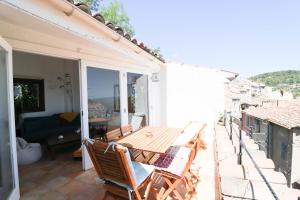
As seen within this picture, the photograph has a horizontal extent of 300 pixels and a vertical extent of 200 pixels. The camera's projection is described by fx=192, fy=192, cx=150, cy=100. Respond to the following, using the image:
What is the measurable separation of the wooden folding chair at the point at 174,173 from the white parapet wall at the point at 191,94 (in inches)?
165

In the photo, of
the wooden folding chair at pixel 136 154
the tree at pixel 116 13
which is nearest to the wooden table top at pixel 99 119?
the wooden folding chair at pixel 136 154

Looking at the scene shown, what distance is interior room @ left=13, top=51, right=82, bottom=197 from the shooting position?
441 centimetres

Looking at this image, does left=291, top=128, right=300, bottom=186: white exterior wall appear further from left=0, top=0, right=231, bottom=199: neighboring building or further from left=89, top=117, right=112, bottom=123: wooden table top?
left=89, top=117, right=112, bottom=123: wooden table top

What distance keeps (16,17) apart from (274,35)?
25031 millimetres

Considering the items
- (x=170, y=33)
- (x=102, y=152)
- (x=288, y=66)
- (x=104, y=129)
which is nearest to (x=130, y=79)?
(x=104, y=129)

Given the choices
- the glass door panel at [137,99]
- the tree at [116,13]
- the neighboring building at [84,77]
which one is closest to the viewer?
the neighboring building at [84,77]

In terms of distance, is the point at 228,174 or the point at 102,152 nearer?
the point at 102,152

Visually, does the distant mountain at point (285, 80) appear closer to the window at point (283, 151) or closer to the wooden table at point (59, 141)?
the window at point (283, 151)

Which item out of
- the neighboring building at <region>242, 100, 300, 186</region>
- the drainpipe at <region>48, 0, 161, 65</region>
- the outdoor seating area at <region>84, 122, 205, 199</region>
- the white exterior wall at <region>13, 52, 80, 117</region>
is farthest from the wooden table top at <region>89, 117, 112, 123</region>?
the neighboring building at <region>242, 100, 300, 186</region>

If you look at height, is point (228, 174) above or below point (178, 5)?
below

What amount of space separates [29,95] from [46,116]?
909 mm

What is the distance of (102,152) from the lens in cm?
224

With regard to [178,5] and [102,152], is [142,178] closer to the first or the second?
[102,152]

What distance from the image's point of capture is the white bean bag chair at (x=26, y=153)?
4.46m
